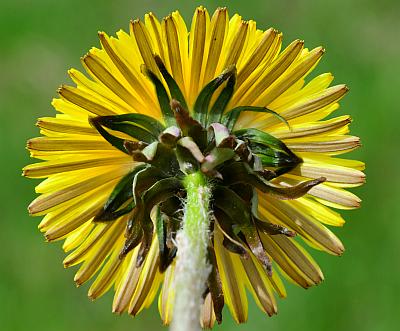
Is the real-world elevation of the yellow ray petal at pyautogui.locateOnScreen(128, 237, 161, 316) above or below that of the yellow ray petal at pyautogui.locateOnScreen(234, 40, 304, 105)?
below

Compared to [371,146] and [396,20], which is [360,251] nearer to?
[371,146]

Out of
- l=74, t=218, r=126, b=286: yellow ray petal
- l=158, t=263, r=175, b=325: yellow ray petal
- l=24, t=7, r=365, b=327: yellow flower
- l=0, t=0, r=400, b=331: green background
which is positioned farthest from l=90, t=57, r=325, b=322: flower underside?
l=0, t=0, r=400, b=331: green background

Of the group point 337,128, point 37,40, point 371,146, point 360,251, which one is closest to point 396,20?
point 371,146

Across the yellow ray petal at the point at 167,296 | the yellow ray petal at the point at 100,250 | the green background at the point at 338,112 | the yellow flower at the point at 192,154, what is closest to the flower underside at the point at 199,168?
the yellow flower at the point at 192,154

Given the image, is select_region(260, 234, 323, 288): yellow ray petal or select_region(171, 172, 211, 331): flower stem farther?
select_region(260, 234, 323, 288): yellow ray petal

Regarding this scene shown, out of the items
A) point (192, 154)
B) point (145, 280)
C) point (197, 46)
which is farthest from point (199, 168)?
point (145, 280)

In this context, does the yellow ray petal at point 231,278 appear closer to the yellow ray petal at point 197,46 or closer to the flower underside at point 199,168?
the flower underside at point 199,168

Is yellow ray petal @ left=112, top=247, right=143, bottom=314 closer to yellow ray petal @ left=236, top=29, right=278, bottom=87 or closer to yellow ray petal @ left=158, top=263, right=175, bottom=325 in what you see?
yellow ray petal @ left=158, top=263, right=175, bottom=325
